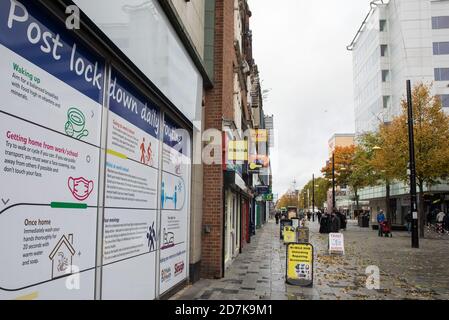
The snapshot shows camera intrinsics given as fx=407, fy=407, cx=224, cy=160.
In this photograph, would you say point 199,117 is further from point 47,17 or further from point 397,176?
point 397,176

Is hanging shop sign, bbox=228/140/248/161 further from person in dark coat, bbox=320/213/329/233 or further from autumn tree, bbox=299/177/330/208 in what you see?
autumn tree, bbox=299/177/330/208

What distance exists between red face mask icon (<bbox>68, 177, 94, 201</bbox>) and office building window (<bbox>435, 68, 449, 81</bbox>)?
155ft

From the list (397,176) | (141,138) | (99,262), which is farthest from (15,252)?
(397,176)

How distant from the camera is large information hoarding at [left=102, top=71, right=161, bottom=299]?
196 inches

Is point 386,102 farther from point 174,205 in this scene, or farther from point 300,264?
point 174,205

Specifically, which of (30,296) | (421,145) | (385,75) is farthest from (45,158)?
(385,75)

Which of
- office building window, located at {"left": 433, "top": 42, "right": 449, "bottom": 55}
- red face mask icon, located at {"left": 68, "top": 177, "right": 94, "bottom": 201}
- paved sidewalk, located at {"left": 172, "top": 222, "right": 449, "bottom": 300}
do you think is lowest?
paved sidewalk, located at {"left": 172, "top": 222, "right": 449, "bottom": 300}

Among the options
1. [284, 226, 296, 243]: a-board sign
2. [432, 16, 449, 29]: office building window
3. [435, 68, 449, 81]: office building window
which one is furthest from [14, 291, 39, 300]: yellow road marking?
[432, 16, 449, 29]: office building window

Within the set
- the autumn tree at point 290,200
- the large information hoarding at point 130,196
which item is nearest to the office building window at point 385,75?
the large information hoarding at point 130,196

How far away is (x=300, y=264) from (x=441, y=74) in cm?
4225

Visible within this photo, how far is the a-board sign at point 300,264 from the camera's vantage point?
953 cm

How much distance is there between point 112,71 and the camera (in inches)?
205

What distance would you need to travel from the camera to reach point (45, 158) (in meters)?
3.60

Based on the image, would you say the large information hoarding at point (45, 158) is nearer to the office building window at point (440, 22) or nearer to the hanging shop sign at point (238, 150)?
the hanging shop sign at point (238, 150)
